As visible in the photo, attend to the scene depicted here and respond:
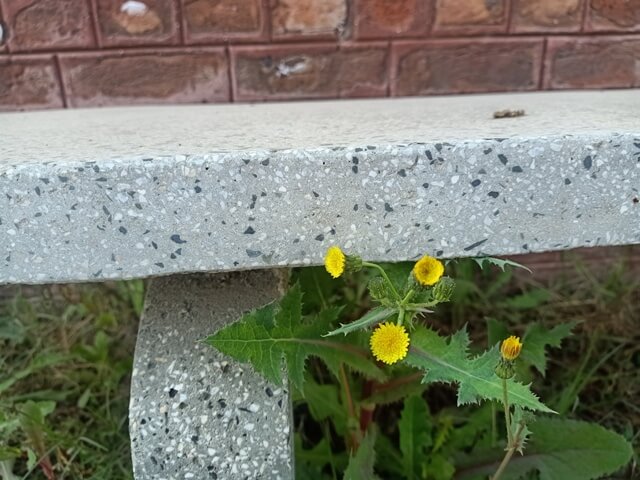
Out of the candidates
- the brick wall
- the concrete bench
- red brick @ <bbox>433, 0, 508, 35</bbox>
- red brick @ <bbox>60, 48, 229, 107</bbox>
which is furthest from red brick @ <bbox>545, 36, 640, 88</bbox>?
red brick @ <bbox>60, 48, 229, 107</bbox>

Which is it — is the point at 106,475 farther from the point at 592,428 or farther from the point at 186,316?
the point at 592,428

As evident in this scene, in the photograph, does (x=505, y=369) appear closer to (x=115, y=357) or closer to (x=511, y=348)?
(x=511, y=348)

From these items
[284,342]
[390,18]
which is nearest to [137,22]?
[390,18]

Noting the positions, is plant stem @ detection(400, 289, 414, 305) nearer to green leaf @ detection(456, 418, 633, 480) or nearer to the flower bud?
the flower bud

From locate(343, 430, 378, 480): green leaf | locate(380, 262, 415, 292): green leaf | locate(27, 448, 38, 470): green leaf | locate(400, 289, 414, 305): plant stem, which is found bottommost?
locate(27, 448, 38, 470): green leaf

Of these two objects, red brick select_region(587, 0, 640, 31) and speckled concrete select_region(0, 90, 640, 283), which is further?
red brick select_region(587, 0, 640, 31)

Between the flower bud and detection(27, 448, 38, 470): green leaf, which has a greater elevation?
the flower bud

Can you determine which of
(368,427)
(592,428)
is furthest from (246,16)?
(592,428)
